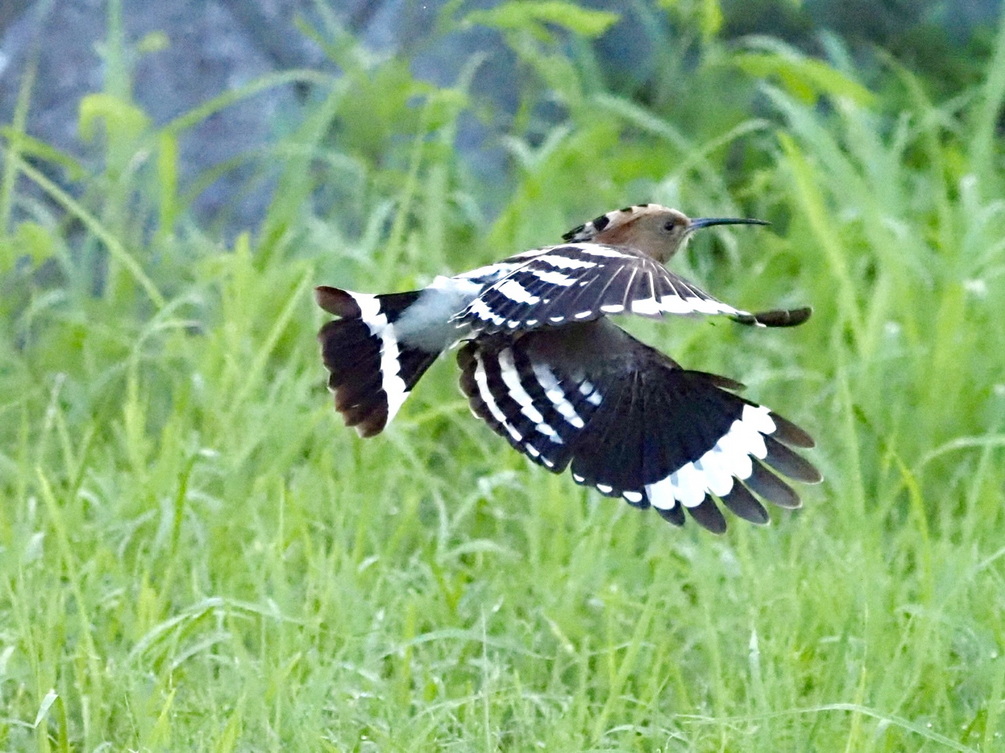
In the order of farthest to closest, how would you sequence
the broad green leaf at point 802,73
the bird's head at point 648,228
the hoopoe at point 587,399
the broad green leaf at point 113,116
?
1. the broad green leaf at point 113,116
2. the broad green leaf at point 802,73
3. the bird's head at point 648,228
4. the hoopoe at point 587,399

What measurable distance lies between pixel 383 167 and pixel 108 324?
2.81 feet

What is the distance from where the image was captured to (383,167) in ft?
13.2

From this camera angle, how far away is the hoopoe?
219 cm

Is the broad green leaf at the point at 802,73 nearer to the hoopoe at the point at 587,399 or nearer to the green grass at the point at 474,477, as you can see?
the green grass at the point at 474,477

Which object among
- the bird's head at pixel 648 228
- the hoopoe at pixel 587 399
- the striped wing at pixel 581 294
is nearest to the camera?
the striped wing at pixel 581 294

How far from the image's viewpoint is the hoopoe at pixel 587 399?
86.4 inches

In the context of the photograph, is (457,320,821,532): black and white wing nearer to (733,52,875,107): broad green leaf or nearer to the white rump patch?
the white rump patch

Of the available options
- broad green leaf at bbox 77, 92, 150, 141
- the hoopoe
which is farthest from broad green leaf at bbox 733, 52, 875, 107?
broad green leaf at bbox 77, 92, 150, 141

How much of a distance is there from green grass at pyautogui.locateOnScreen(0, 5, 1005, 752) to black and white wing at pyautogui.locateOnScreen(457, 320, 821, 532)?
0.24 m

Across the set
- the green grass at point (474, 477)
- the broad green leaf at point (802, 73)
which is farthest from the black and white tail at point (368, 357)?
the broad green leaf at point (802, 73)

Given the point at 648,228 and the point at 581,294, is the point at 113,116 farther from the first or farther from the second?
the point at 581,294

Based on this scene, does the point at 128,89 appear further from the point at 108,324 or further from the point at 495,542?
the point at 495,542

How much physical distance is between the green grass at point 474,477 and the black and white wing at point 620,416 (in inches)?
9.6

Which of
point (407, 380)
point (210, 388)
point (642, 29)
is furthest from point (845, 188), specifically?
point (407, 380)
